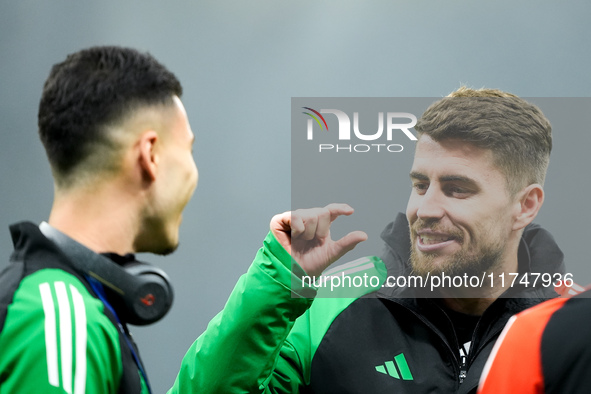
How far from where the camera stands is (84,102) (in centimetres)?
75

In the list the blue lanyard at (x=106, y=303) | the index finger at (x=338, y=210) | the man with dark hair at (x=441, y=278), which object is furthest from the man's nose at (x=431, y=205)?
the blue lanyard at (x=106, y=303)

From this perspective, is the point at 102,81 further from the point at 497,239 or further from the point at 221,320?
the point at 497,239

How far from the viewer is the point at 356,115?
1030 mm

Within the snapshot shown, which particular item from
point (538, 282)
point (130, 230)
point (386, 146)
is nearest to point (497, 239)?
point (538, 282)

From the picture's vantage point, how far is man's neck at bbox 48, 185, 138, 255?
0.72m

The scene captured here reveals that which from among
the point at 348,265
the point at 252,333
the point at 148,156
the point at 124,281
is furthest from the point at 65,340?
the point at 348,265

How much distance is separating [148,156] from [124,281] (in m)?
0.15

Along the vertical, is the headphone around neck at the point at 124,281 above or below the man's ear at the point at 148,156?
below

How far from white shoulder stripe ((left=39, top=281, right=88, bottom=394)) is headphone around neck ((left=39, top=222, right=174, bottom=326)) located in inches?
2.5

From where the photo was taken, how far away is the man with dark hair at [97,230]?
1.98ft

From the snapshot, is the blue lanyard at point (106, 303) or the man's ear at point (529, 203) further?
the man's ear at point (529, 203)

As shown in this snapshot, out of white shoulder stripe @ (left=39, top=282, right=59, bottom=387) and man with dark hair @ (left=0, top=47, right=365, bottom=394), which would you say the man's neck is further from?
white shoulder stripe @ (left=39, top=282, right=59, bottom=387)

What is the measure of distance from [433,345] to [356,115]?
1.20ft

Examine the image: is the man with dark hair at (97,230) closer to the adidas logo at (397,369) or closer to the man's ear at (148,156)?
the man's ear at (148,156)
